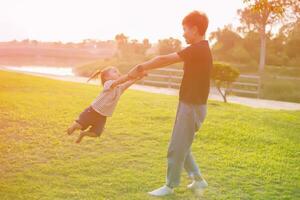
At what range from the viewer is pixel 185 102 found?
5.05m

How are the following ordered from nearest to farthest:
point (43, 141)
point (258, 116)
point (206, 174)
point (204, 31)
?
point (204, 31), point (206, 174), point (43, 141), point (258, 116)

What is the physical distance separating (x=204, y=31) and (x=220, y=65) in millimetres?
11697

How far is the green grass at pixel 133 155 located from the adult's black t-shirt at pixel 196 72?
1426mm

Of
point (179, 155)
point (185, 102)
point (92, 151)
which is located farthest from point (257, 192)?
point (92, 151)

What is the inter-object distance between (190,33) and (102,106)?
1.42 metres

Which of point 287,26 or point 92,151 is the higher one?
point 287,26

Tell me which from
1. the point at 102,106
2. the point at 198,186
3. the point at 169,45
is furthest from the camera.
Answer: the point at 169,45

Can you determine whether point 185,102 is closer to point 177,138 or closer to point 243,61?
point 177,138

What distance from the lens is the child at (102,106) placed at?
217 inches

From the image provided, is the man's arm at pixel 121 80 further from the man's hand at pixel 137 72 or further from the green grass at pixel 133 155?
the green grass at pixel 133 155

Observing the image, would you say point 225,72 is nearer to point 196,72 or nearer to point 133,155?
point 133,155

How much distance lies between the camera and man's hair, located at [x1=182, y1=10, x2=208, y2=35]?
4.79m

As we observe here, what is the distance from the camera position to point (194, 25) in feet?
15.9

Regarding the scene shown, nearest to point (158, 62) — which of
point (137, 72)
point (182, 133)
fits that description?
point (137, 72)
